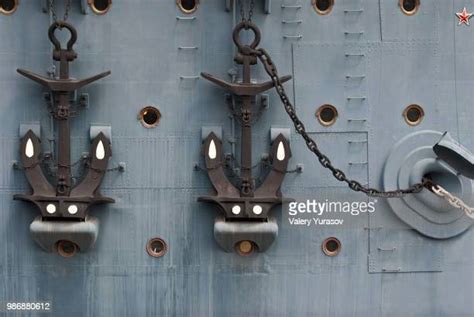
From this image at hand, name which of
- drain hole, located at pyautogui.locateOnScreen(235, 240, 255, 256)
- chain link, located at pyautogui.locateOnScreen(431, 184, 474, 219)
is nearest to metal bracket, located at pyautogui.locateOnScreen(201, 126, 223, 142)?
drain hole, located at pyautogui.locateOnScreen(235, 240, 255, 256)

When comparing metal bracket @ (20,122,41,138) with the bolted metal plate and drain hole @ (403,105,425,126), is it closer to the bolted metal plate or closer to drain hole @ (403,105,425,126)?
the bolted metal plate

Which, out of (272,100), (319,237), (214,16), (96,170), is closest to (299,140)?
(272,100)

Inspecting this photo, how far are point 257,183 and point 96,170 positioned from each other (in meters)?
1.69

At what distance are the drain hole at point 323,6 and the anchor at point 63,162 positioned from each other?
2.34 meters

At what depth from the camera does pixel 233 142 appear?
8.81 m

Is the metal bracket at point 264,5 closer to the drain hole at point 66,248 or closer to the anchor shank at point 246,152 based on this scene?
the anchor shank at point 246,152

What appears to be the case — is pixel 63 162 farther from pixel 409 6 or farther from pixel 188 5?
pixel 409 6

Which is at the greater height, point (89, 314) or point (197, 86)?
point (197, 86)

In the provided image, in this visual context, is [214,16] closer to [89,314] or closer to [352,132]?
[352,132]

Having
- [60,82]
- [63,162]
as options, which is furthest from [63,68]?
[63,162]

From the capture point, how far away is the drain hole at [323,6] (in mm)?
8891

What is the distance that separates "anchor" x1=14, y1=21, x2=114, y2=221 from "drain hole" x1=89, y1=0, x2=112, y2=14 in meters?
0.45

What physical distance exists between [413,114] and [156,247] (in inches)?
123

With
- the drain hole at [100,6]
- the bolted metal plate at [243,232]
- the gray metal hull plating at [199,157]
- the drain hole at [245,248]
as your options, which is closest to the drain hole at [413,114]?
the gray metal hull plating at [199,157]
